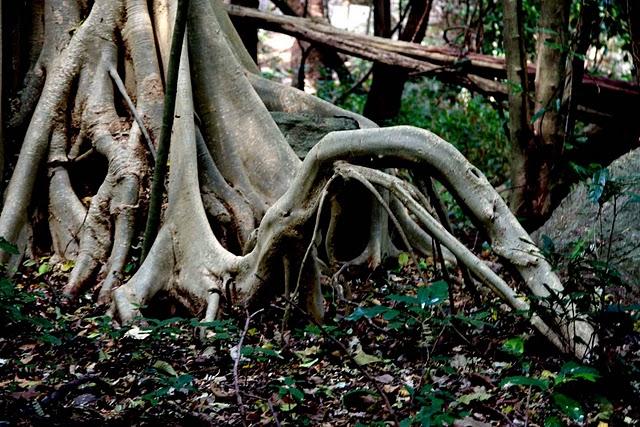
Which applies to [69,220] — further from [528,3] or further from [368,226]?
Answer: [528,3]

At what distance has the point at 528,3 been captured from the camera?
33.0ft

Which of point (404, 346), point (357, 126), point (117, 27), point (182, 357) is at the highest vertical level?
point (117, 27)

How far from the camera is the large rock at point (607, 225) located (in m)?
4.75

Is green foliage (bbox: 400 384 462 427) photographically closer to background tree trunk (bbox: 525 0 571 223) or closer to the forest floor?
the forest floor

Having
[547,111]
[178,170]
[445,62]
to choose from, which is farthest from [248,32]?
[178,170]

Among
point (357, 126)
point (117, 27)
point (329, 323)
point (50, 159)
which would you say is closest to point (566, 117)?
point (357, 126)

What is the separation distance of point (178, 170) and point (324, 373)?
2.19m

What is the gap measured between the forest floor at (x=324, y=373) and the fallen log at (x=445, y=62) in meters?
3.45

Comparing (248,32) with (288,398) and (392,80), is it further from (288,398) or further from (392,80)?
(288,398)

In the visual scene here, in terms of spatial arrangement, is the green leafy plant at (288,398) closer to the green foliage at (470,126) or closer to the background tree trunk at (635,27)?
the background tree trunk at (635,27)

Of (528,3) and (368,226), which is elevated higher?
(528,3)

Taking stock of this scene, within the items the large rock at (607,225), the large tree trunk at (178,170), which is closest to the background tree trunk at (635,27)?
the large rock at (607,225)

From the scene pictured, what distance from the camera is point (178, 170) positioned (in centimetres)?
557

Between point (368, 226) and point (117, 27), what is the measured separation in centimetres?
257
